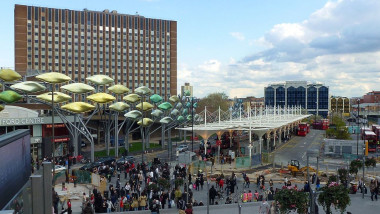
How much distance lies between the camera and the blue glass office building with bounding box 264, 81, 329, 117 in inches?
6811

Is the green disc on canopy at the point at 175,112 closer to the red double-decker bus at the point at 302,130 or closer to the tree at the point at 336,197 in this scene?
the red double-decker bus at the point at 302,130

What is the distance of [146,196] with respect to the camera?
74.3ft

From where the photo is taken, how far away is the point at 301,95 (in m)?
178

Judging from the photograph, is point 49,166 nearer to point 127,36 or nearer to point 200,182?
point 200,182

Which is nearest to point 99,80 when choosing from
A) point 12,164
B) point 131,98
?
point 131,98

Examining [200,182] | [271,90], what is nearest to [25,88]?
[200,182]

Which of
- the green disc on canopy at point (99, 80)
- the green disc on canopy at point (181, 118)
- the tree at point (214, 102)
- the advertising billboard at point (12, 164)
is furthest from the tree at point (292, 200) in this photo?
the tree at point (214, 102)

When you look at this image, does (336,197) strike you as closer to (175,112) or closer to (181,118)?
(175,112)

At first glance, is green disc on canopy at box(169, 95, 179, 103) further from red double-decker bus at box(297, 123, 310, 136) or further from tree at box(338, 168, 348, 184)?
tree at box(338, 168, 348, 184)

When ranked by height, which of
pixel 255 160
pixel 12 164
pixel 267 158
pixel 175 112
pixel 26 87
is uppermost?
pixel 26 87

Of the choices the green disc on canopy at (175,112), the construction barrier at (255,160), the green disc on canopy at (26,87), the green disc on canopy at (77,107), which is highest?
the green disc on canopy at (26,87)

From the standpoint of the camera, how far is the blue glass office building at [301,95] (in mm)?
173000

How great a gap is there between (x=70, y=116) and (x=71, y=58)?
2620 inches

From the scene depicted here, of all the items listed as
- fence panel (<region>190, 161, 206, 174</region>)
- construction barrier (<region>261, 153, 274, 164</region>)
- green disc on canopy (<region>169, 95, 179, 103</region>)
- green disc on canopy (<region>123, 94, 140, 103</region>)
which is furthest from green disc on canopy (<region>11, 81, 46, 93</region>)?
green disc on canopy (<region>169, 95, 179, 103</region>)
